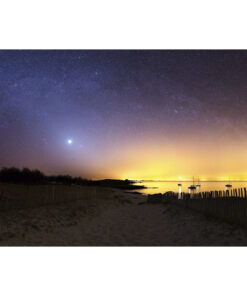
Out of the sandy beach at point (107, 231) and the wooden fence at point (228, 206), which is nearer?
the sandy beach at point (107, 231)

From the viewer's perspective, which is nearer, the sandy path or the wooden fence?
the sandy path

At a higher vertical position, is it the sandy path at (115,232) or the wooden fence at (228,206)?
the wooden fence at (228,206)

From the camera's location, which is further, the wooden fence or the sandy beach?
the wooden fence

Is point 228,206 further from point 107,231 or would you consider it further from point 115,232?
point 107,231

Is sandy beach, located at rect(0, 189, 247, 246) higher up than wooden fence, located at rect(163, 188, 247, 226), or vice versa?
wooden fence, located at rect(163, 188, 247, 226)

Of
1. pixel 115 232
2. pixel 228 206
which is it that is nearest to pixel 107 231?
pixel 115 232

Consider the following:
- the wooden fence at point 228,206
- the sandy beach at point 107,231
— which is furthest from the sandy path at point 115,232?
the wooden fence at point 228,206

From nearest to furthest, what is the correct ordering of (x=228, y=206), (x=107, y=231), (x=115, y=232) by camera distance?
1. (x=228, y=206)
2. (x=115, y=232)
3. (x=107, y=231)

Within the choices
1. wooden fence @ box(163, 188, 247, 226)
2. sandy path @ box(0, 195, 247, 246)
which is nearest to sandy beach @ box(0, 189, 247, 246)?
sandy path @ box(0, 195, 247, 246)

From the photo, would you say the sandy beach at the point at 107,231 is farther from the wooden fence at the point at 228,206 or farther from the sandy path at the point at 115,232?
the wooden fence at the point at 228,206

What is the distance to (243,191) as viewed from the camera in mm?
6551

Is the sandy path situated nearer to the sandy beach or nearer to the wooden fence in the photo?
the sandy beach

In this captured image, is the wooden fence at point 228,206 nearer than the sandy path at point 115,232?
No
